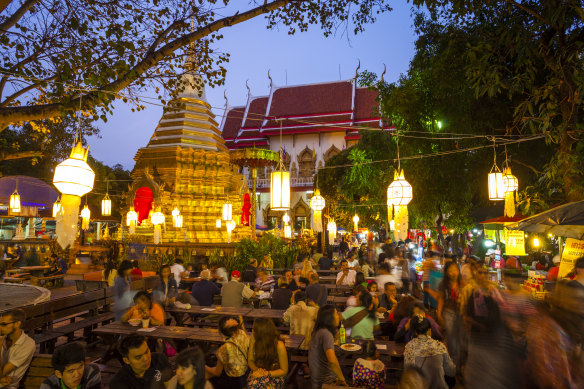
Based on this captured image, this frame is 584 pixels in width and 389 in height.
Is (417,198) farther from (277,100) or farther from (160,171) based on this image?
(277,100)

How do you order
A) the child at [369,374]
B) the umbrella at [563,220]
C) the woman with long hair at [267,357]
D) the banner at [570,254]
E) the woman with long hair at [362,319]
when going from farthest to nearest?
1. the banner at [570,254]
2. the umbrella at [563,220]
3. the woman with long hair at [362,319]
4. the child at [369,374]
5. the woman with long hair at [267,357]

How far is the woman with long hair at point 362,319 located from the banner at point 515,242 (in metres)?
6.85

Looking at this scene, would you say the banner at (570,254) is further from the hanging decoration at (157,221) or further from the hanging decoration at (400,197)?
the hanging decoration at (157,221)

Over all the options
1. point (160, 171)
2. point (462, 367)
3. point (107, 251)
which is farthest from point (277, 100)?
point (462, 367)

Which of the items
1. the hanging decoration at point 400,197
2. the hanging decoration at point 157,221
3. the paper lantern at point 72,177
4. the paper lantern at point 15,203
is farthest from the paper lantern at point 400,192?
the paper lantern at point 15,203

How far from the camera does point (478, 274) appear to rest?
575cm

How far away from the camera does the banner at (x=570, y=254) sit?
734 centimetres

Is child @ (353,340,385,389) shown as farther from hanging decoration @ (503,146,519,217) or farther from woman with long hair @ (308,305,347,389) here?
hanging decoration @ (503,146,519,217)

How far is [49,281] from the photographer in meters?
13.4

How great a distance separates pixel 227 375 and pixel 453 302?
3.56 meters

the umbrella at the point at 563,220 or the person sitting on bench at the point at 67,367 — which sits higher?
the umbrella at the point at 563,220

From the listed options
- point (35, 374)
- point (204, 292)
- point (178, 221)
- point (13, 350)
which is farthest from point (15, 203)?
point (13, 350)

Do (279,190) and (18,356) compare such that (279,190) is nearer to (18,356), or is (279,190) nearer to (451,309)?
(451,309)

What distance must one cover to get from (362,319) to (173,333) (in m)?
2.85
